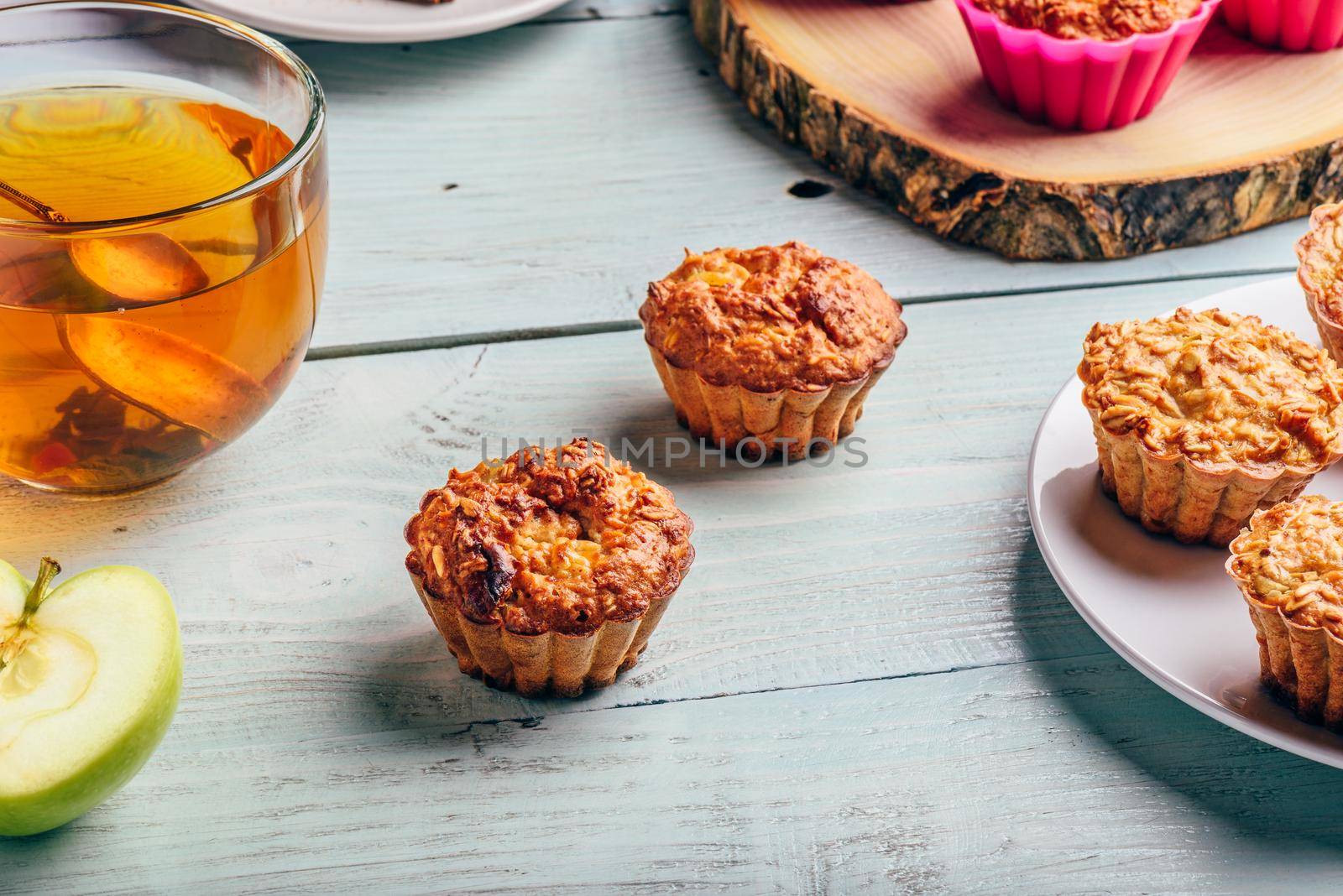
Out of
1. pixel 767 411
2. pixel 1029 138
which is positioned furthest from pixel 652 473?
pixel 1029 138

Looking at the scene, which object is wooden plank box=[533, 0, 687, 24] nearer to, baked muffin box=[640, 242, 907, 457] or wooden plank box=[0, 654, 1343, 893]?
baked muffin box=[640, 242, 907, 457]

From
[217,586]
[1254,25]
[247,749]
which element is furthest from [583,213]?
[1254,25]

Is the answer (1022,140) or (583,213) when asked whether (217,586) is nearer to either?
(583,213)

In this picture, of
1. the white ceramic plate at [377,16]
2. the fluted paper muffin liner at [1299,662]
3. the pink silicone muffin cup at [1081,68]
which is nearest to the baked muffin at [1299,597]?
the fluted paper muffin liner at [1299,662]

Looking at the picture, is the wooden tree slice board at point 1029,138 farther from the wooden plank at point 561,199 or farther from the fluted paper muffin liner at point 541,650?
the fluted paper muffin liner at point 541,650

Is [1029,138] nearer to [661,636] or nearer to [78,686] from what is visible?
[661,636]
